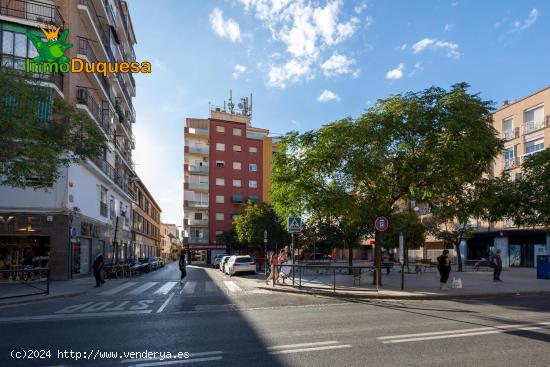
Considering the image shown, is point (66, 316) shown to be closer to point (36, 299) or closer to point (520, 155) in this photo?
point (36, 299)

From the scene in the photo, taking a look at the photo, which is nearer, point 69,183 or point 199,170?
point 69,183

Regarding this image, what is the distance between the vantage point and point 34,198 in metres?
23.0

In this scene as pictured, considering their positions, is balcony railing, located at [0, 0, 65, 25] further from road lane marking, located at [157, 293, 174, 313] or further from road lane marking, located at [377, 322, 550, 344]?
road lane marking, located at [377, 322, 550, 344]

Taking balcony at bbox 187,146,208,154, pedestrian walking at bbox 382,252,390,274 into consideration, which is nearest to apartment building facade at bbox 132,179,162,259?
balcony at bbox 187,146,208,154

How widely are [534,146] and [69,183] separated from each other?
→ 40.3m

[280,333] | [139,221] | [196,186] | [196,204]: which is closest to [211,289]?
[280,333]

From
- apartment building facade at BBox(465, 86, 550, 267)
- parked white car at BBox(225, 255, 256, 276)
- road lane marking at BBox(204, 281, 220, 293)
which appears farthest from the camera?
apartment building facade at BBox(465, 86, 550, 267)

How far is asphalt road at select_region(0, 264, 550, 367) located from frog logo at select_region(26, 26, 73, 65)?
15.3 m

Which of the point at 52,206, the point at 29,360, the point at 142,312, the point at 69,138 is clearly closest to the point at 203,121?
the point at 52,206

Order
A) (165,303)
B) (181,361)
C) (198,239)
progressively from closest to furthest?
(181,361) → (165,303) → (198,239)

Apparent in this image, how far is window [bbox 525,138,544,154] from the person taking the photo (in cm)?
3934

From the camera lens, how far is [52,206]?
917 inches

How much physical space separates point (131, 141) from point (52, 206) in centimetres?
2644

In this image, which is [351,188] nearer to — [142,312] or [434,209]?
[434,209]
